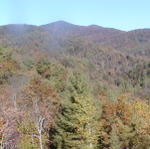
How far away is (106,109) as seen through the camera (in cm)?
4181

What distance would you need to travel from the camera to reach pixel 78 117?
101ft

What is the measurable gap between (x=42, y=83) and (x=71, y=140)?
27.4 m

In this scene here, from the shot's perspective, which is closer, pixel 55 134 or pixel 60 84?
pixel 55 134

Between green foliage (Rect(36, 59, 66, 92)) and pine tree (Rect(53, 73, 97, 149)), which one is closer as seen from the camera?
pine tree (Rect(53, 73, 97, 149))

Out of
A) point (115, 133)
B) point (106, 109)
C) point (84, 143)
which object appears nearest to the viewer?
point (84, 143)

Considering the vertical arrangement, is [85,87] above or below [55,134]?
above

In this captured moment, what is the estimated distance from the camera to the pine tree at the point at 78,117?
101 feet

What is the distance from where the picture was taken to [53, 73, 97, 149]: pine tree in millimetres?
30875

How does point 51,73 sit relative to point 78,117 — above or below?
above

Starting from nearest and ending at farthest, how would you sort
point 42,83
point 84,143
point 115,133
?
point 84,143, point 115,133, point 42,83

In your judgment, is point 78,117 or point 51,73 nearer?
point 78,117

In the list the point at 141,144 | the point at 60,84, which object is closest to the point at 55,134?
the point at 141,144

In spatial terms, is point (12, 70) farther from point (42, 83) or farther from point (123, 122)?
point (123, 122)

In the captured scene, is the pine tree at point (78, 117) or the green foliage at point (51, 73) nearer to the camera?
the pine tree at point (78, 117)
